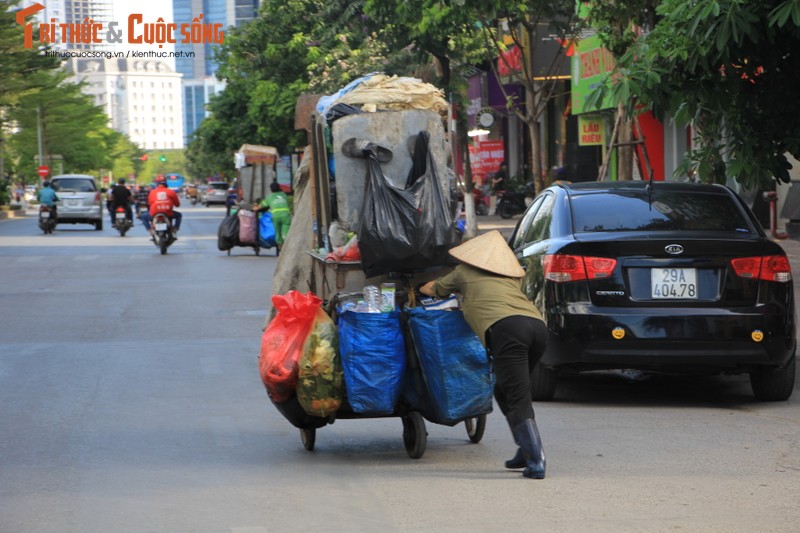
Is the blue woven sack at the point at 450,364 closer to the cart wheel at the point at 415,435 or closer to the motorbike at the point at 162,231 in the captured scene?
the cart wheel at the point at 415,435

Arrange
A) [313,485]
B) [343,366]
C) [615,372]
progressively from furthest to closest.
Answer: [615,372] < [343,366] < [313,485]

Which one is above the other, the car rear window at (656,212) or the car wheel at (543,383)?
the car rear window at (656,212)

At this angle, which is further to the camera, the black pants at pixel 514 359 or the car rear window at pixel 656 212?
the car rear window at pixel 656 212

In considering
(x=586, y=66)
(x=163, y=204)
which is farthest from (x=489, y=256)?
(x=586, y=66)

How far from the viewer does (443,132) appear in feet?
28.7

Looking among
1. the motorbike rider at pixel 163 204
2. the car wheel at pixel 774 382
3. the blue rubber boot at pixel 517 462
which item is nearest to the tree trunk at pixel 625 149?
the car wheel at pixel 774 382

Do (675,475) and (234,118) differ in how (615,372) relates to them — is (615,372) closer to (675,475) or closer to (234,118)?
(675,475)

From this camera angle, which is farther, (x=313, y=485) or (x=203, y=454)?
(x=203, y=454)

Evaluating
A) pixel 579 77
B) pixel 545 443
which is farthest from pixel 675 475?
pixel 579 77

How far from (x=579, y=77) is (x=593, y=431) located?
81.6 feet

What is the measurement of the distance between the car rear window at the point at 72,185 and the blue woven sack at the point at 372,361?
36734 millimetres

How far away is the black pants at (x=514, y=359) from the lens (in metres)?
7.06

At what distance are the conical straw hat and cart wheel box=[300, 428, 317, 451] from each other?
1473mm

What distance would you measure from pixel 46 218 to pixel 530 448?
113 feet
